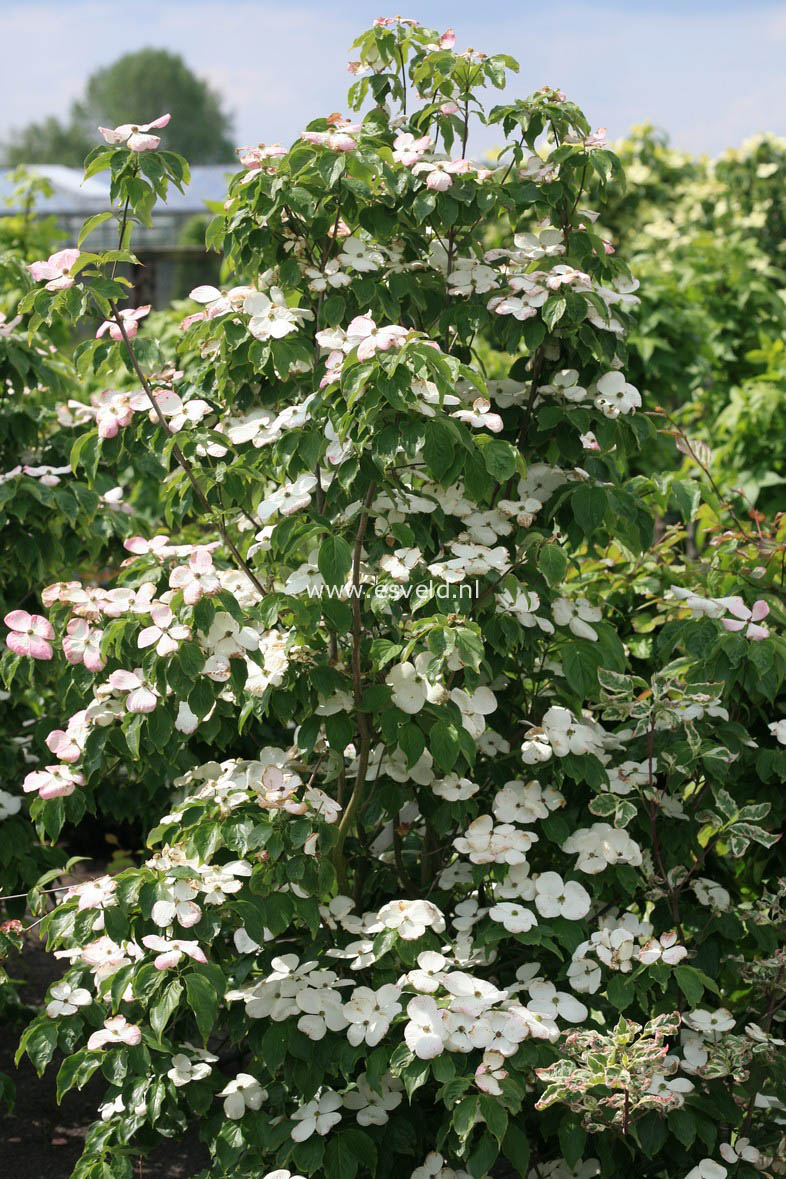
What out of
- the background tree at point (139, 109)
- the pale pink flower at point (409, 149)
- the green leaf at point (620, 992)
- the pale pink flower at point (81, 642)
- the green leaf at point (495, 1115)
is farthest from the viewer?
the background tree at point (139, 109)

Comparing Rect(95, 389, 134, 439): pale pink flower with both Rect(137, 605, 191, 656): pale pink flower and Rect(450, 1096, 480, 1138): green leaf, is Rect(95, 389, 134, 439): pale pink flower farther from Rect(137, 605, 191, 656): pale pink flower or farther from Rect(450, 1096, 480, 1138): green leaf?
Rect(450, 1096, 480, 1138): green leaf

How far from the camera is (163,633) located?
1.74 meters

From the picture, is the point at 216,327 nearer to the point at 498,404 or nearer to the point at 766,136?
the point at 498,404

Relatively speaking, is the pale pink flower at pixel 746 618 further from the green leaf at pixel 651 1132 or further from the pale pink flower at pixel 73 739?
the pale pink flower at pixel 73 739

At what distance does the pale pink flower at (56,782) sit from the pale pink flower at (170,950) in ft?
0.98

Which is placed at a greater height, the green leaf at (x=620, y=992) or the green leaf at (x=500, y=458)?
the green leaf at (x=500, y=458)

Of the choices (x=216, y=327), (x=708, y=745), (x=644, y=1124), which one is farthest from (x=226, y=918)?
(x=216, y=327)

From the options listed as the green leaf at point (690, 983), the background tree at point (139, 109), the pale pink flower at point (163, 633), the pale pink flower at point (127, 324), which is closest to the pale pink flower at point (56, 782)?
the pale pink flower at point (163, 633)

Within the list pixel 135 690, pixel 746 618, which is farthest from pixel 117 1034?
pixel 746 618

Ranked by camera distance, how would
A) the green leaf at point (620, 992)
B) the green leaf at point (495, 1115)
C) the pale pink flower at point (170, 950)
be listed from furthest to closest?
the green leaf at point (620, 992)
the pale pink flower at point (170, 950)
the green leaf at point (495, 1115)

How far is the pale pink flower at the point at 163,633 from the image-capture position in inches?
67.6

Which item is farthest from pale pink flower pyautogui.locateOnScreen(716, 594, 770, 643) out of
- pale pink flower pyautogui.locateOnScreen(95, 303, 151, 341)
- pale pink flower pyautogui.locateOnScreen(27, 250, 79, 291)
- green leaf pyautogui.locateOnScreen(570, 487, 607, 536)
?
pale pink flower pyautogui.locateOnScreen(27, 250, 79, 291)

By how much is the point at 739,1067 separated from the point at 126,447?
1427 mm

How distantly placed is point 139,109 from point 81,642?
68958mm
